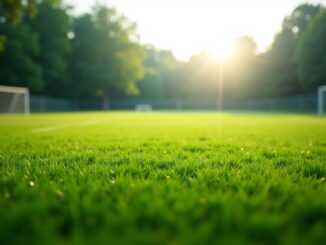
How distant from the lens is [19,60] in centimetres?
3173

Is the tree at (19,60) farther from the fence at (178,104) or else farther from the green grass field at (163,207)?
the green grass field at (163,207)

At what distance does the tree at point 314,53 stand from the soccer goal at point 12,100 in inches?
1379

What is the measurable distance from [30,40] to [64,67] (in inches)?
268

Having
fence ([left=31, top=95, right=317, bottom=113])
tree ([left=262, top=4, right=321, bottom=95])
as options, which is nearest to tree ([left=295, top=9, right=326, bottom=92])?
fence ([left=31, top=95, right=317, bottom=113])

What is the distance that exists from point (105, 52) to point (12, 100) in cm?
2208

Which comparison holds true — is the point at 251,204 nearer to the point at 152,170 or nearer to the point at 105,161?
the point at 152,170

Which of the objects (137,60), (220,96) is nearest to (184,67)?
(220,96)

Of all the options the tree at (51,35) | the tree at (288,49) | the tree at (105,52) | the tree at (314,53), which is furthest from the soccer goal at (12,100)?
the tree at (288,49)

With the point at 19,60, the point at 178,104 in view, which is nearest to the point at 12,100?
the point at 19,60

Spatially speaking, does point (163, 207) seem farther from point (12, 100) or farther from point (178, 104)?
point (178, 104)

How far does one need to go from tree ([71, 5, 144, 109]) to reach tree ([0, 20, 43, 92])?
8.22 m

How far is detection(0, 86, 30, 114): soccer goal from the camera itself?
1972 cm

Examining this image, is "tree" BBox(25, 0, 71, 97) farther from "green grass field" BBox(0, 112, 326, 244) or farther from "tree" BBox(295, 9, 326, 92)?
"green grass field" BBox(0, 112, 326, 244)

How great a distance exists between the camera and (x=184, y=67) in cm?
5381
